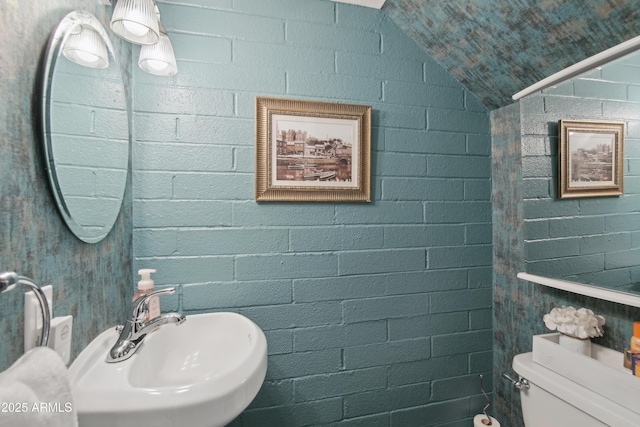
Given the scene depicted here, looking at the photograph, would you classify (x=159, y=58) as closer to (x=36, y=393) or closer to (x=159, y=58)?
(x=159, y=58)

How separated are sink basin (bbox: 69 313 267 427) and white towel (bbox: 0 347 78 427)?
102 millimetres

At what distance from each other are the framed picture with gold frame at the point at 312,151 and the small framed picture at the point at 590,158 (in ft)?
2.34

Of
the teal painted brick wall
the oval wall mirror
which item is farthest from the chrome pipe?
the teal painted brick wall

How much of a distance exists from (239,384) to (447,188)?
1.24 meters

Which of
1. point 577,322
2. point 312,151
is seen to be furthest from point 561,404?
point 312,151

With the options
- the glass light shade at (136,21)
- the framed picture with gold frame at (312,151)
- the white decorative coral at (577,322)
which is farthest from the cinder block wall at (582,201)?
the glass light shade at (136,21)

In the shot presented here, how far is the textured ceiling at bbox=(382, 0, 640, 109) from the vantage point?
3.13ft

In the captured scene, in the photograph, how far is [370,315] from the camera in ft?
4.55

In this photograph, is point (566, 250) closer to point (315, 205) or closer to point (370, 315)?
point (370, 315)

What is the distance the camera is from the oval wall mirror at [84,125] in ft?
2.22

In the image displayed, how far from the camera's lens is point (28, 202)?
61 centimetres

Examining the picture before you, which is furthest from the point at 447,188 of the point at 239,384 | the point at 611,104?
the point at 239,384

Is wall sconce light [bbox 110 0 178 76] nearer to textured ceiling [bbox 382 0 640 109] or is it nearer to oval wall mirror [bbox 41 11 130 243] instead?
oval wall mirror [bbox 41 11 130 243]

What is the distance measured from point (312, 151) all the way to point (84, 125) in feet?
2.57
